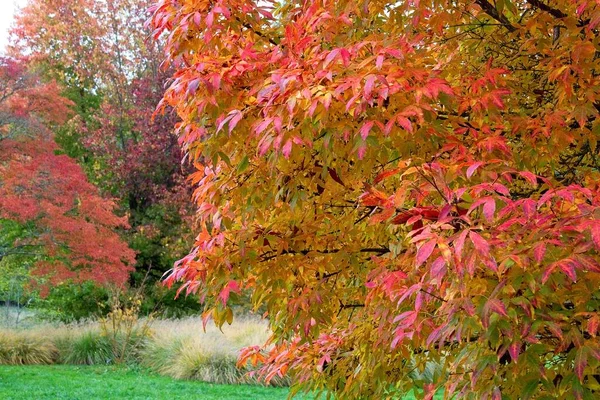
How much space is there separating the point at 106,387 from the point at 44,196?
381 centimetres

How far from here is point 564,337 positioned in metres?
2.08

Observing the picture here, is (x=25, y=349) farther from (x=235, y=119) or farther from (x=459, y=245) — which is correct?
(x=459, y=245)

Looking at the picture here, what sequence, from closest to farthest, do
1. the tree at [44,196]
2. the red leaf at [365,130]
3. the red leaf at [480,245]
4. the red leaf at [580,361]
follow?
the red leaf at [480,245] < the red leaf at [580,361] < the red leaf at [365,130] < the tree at [44,196]

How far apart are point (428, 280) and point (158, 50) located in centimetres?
1760

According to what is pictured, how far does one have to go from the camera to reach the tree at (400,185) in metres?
2.05

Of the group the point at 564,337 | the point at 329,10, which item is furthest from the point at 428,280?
the point at 329,10

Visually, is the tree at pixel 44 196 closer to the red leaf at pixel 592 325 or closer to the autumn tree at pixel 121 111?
the autumn tree at pixel 121 111

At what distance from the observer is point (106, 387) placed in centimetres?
980

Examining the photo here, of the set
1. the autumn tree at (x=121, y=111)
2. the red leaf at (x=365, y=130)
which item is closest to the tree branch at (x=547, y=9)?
the red leaf at (x=365, y=130)

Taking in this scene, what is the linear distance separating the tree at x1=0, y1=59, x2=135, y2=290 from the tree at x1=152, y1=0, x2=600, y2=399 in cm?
894

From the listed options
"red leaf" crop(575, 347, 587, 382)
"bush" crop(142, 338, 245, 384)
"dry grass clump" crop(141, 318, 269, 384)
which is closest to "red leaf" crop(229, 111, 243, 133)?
"red leaf" crop(575, 347, 587, 382)

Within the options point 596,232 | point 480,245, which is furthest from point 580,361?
point 480,245

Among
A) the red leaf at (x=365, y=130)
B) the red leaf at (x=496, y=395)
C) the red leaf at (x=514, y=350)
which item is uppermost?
the red leaf at (x=365, y=130)

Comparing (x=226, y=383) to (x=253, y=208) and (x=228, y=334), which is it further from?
(x=253, y=208)
